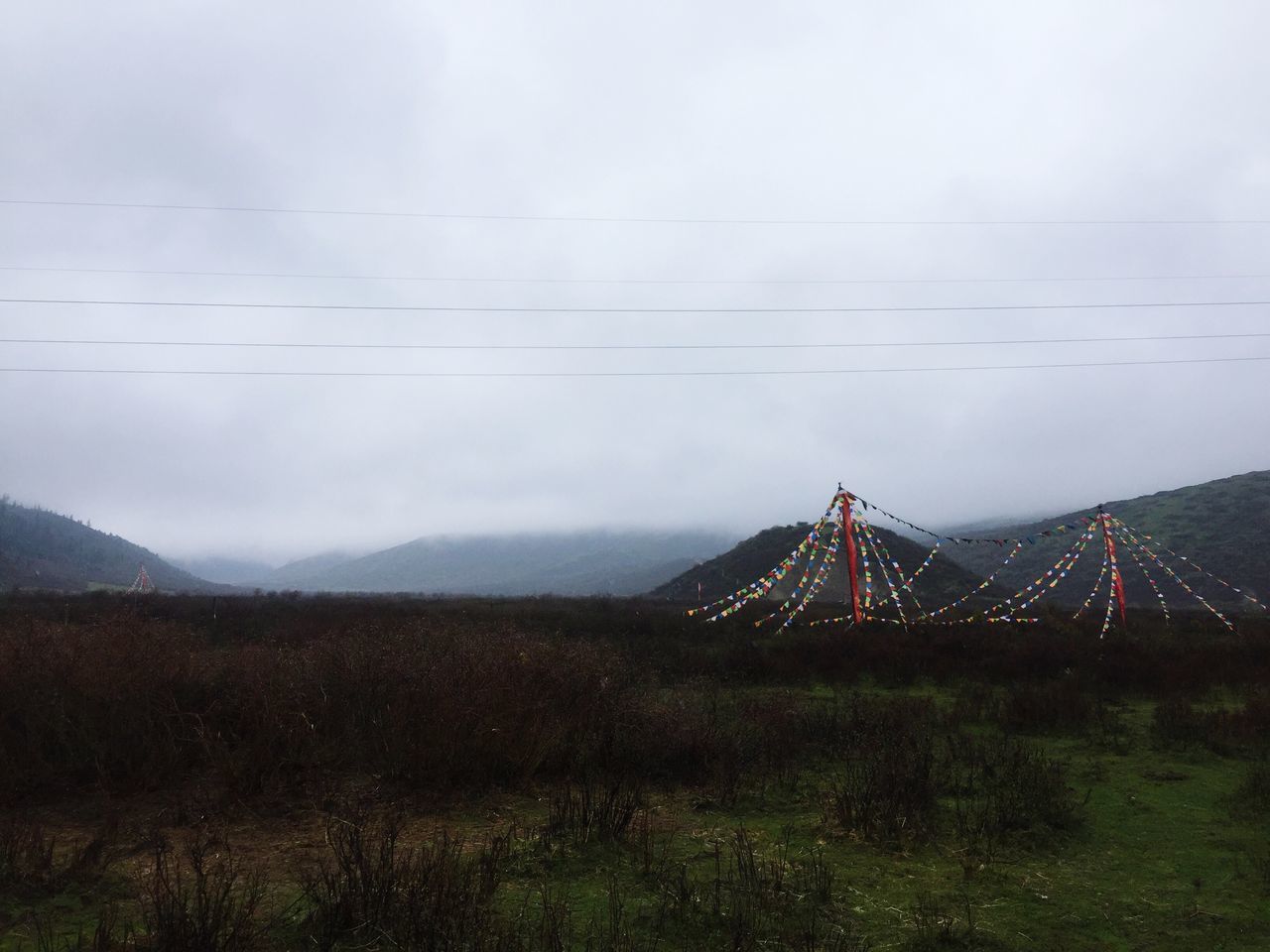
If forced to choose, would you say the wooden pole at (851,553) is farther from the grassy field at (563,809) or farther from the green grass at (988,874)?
the green grass at (988,874)

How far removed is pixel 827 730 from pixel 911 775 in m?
2.52

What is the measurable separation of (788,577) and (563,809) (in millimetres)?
40707

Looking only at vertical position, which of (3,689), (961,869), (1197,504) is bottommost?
(961,869)

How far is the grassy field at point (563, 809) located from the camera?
153 inches

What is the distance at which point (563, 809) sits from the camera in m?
5.38

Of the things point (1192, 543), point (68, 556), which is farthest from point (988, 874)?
point (68, 556)

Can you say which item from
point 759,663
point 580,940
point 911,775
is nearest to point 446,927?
point 580,940

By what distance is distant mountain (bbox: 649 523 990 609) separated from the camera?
133ft

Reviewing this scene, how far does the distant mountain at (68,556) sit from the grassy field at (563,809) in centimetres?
9663

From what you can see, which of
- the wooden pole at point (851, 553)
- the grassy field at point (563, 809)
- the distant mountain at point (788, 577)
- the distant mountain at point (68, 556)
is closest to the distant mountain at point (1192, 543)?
the distant mountain at point (788, 577)

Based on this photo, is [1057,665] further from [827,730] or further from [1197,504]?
[1197,504]

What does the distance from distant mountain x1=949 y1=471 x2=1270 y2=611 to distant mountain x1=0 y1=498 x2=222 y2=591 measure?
9850 cm

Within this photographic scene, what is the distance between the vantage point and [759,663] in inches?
559

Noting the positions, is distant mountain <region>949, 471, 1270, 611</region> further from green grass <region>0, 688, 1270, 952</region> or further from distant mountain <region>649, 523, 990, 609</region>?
green grass <region>0, 688, 1270, 952</region>
